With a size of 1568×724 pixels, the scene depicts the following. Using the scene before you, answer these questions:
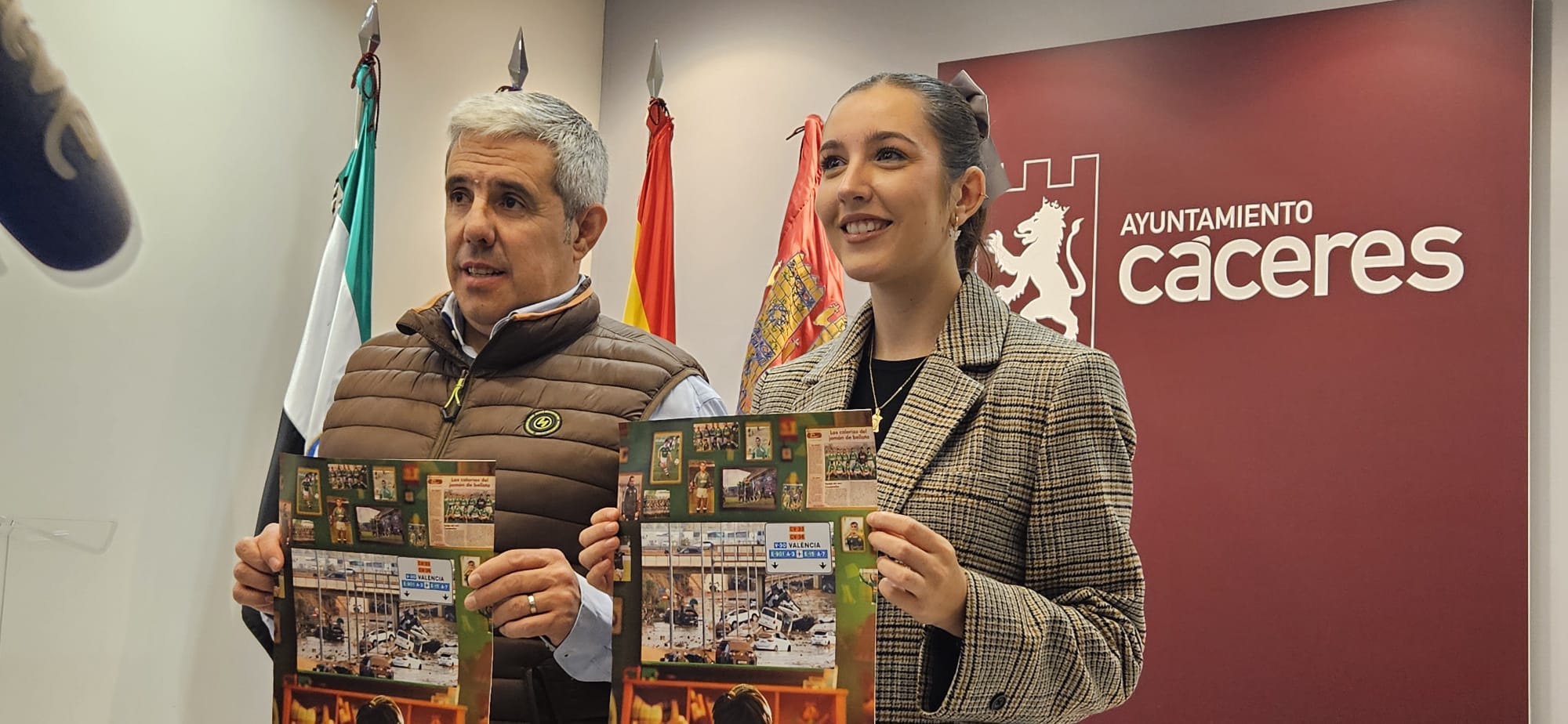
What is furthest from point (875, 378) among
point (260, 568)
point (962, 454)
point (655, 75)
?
point (655, 75)

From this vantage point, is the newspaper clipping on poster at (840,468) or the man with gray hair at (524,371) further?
the man with gray hair at (524,371)

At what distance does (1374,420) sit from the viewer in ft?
11.7

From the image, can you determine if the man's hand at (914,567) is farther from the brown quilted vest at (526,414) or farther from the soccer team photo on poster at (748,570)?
the brown quilted vest at (526,414)

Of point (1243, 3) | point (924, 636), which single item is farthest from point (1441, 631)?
point (924, 636)

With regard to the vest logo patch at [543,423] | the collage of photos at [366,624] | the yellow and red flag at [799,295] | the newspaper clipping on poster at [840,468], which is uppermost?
the yellow and red flag at [799,295]

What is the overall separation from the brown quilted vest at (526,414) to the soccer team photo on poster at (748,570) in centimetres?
34

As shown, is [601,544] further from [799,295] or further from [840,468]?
[799,295]

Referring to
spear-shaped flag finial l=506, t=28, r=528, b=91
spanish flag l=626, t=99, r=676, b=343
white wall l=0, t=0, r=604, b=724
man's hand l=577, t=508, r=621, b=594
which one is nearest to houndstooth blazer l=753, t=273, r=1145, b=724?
man's hand l=577, t=508, r=621, b=594

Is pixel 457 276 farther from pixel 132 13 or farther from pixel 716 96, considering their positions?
pixel 716 96

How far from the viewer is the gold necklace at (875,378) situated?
147 centimetres

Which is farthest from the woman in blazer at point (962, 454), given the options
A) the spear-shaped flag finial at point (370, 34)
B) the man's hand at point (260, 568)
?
the spear-shaped flag finial at point (370, 34)

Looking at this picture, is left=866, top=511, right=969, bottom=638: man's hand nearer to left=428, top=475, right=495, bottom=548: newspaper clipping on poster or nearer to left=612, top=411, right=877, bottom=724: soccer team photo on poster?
left=612, top=411, right=877, bottom=724: soccer team photo on poster

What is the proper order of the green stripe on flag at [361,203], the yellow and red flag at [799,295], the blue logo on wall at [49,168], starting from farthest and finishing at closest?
the yellow and red flag at [799,295]
the green stripe on flag at [361,203]
the blue logo on wall at [49,168]

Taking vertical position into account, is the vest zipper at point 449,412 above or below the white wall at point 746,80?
below
